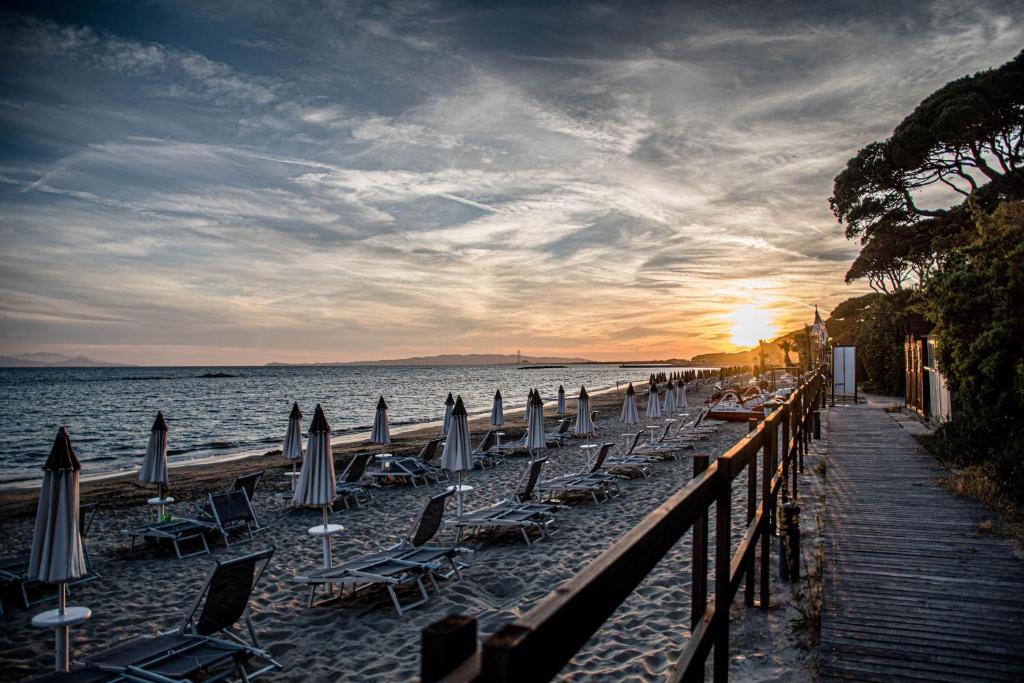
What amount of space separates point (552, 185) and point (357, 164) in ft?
23.2

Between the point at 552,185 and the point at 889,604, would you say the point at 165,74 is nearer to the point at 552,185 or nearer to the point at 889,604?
the point at 552,185

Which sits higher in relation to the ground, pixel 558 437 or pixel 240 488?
pixel 240 488

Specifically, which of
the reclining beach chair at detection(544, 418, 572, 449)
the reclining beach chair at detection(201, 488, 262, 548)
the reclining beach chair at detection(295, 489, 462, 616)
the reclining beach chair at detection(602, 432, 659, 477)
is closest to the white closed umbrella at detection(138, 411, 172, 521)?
the reclining beach chair at detection(201, 488, 262, 548)

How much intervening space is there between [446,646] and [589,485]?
30.8 feet

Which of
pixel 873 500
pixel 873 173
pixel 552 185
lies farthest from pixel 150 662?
pixel 873 173

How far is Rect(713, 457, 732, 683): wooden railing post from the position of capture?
2.21m

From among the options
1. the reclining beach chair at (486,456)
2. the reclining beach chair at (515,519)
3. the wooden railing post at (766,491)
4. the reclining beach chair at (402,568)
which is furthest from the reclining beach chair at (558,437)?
the wooden railing post at (766,491)

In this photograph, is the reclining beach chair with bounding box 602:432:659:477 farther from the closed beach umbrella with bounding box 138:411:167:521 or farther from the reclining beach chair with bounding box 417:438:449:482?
the closed beach umbrella with bounding box 138:411:167:521

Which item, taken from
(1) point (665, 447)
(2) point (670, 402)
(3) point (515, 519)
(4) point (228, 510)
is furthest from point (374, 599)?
(2) point (670, 402)

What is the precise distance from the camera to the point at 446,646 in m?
0.66

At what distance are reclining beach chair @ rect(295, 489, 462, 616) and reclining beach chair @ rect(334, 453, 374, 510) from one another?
151 inches

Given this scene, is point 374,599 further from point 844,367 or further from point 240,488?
point 844,367

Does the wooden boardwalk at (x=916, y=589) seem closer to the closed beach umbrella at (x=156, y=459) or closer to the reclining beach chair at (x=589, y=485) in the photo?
the reclining beach chair at (x=589, y=485)

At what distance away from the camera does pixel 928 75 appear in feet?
51.0
